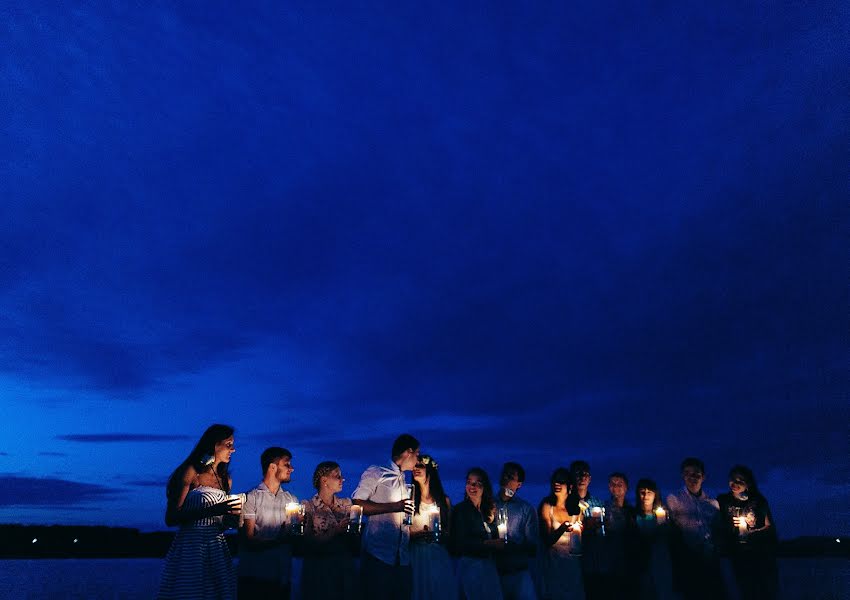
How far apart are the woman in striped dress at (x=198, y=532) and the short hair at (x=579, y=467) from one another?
4.99 metres

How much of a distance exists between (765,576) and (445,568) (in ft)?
14.8

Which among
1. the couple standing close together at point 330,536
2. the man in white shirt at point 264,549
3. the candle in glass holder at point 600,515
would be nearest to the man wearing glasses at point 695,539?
the candle in glass holder at point 600,515

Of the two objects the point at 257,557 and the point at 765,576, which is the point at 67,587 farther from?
the point at 765,576

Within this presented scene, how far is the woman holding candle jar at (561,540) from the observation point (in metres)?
8.38

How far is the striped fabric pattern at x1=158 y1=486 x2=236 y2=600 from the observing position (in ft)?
17.8

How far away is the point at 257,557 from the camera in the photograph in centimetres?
655

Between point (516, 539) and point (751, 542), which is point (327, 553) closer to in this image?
point (516, 539)

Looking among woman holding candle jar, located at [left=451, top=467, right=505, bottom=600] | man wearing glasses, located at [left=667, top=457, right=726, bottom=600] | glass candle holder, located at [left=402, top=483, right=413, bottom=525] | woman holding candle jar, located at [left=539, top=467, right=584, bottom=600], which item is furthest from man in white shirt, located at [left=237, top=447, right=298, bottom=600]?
man wearing glasses, located at [left=667, top=457, right=726, bottom=600]

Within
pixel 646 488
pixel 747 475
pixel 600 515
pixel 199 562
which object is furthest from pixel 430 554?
pixel 747 475

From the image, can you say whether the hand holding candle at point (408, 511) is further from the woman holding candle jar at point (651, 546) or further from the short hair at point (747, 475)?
the short hair at point (747, 475)

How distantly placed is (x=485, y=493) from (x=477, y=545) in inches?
25.1

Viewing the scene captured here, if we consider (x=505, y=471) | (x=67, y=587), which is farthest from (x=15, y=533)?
(x=505, y=471)

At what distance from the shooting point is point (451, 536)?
24.6 ft

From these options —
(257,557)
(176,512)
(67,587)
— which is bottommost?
(67,587)
